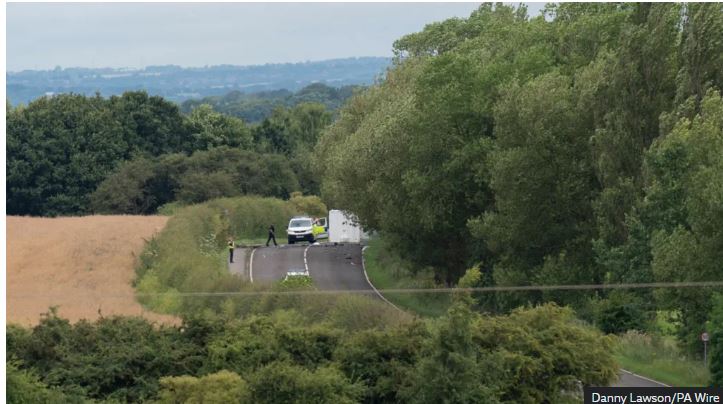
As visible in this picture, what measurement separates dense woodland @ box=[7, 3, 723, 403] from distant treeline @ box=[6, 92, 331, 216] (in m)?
8.24

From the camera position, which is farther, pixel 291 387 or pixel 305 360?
pixel 305 360

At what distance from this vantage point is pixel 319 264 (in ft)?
177

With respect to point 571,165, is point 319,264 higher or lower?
lower

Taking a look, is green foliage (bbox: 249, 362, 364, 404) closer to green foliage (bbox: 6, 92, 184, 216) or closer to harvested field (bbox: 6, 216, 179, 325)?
harvested field (bbox: 6, 216, 179, 325)

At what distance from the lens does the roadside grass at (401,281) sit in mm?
42138

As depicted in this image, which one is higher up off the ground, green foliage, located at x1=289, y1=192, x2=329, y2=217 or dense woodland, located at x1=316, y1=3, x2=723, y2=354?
dense woodland, located at x1=316, y1=3, x2=723, y2=354

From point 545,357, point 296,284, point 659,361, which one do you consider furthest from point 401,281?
point 545,357

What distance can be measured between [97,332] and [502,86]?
72.4 ft

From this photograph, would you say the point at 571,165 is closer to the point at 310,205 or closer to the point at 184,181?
the point at 184,181

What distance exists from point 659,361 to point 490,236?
11533 millimetres

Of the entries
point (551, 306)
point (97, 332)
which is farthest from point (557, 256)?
point (97, 332)

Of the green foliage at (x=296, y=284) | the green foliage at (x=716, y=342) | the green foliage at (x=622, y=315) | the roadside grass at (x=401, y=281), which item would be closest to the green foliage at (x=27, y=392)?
the green foliage at (x=296, y=284)

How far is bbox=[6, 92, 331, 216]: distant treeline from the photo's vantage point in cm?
7325

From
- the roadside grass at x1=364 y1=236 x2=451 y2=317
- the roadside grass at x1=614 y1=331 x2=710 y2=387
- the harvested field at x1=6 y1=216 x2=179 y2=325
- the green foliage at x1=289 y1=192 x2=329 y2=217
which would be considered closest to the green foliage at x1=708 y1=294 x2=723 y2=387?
the roadside grass at x1=614 y1=331 x2=710 y2=387
